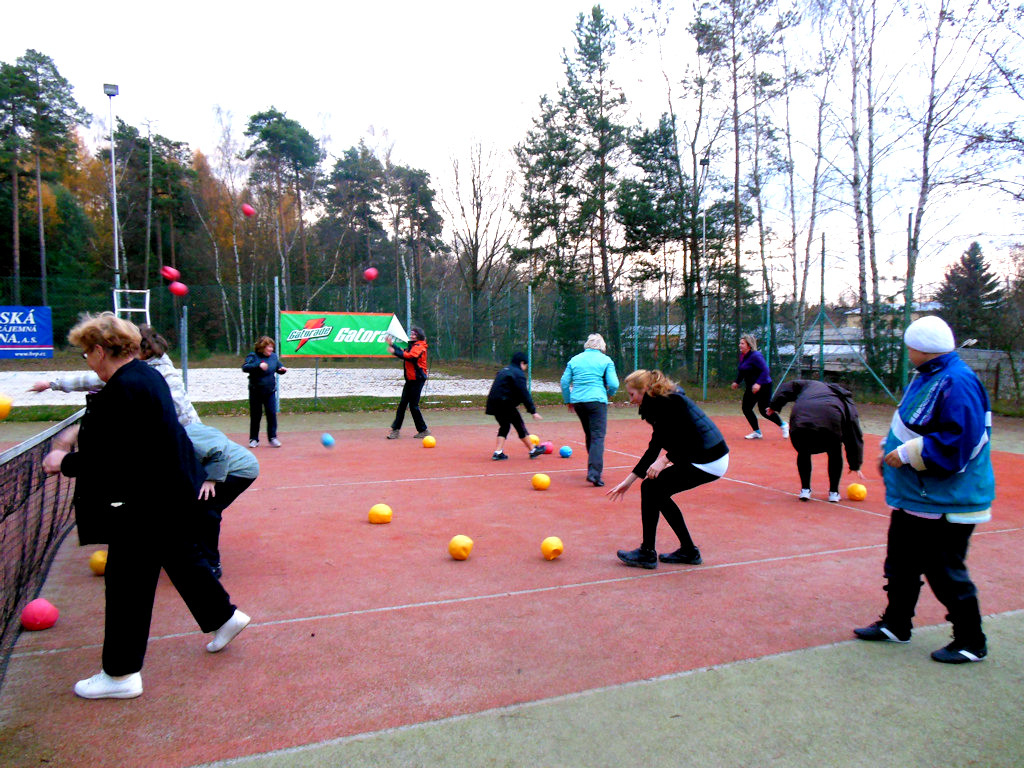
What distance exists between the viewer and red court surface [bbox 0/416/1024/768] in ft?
10.1

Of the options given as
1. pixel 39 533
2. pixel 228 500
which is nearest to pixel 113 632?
pixel 228 500

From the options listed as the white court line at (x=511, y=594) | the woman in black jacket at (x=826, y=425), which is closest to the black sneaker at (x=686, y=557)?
the white court line at (x=511, y=594)

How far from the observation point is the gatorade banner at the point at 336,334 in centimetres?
1591

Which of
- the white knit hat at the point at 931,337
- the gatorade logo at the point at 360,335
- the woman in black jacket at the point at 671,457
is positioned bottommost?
the woman in black jacket at the point at 671,457

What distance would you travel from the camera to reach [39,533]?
533cm

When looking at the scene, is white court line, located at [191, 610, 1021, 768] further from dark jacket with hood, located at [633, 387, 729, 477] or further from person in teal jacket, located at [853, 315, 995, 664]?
dark jacket with hood, located at [633, 387, 729, 477]

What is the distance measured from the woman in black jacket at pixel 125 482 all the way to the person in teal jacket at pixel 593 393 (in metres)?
5.74

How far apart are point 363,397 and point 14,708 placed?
15.4 meters

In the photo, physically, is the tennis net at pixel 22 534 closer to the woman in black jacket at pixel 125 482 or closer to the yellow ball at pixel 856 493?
the woman in black jacket at pixel 125 482

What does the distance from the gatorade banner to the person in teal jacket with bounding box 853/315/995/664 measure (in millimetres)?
12647

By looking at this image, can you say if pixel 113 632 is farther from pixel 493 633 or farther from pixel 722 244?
pixel 722 244

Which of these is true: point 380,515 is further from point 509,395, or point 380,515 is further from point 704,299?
point 704,299

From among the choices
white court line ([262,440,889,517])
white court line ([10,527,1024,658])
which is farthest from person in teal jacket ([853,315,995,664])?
white court line ([262,440,889,517])

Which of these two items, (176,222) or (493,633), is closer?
(493,633)
